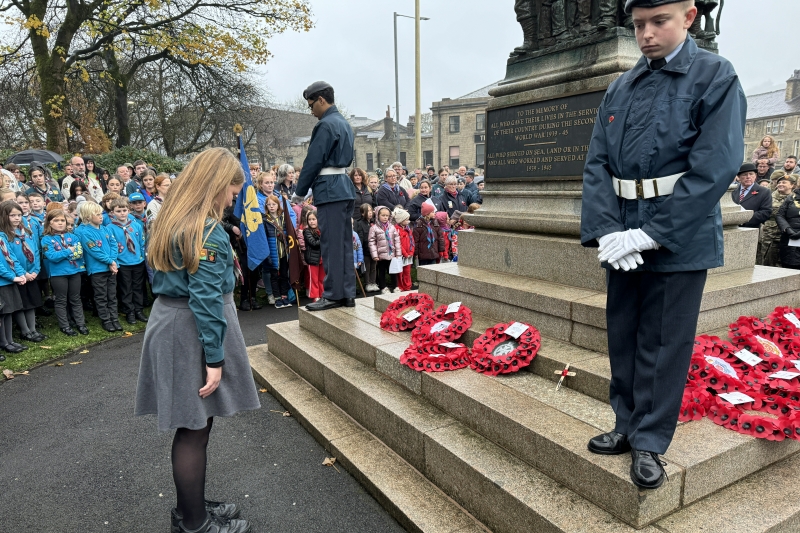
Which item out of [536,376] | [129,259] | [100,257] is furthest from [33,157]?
[536,376]

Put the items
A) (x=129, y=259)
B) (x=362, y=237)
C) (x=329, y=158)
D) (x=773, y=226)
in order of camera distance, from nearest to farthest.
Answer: (x=329, y=158)
(x=129, y=259)
(x=773, y=226)
(x=362, y=237)

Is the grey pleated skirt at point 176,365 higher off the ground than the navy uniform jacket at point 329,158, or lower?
lower

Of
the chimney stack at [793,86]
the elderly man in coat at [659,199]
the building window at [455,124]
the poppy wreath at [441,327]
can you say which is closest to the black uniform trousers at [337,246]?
the poppy wreath at [441,327]

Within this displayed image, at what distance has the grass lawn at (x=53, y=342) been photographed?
6258mm

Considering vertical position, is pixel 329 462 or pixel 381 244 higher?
pixel 381 244

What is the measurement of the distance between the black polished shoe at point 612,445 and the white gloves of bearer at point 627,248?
91 cm

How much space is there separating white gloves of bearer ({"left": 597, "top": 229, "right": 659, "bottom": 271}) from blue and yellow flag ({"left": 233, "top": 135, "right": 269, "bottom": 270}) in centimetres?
644

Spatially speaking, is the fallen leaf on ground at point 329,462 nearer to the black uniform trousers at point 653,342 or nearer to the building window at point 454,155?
the black uniform trousers at point 653,342

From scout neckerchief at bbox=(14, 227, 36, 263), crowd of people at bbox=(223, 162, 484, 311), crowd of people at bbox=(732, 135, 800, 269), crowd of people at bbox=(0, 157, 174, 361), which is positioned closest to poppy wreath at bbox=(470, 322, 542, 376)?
crowd of people at bbox=(223, 162, 484, 311)

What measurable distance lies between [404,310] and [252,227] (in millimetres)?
3878

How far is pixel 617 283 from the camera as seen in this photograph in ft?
8.34

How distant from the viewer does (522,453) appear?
3.08m

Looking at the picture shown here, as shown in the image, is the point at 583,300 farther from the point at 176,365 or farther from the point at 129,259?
the point at 129,259

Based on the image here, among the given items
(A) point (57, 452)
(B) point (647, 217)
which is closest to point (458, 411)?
(B) point (647, 217)
